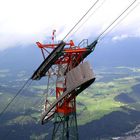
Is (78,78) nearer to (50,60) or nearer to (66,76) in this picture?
(66,76)

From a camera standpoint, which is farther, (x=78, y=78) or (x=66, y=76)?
(x=66, y=76)

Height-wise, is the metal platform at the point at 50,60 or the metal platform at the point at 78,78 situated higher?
the metal platform at the point at 50,60

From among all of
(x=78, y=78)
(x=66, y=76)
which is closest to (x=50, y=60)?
(x=66, y=76)

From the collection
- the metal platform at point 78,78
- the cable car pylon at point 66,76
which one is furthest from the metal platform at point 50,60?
the metal platform at point 78,78

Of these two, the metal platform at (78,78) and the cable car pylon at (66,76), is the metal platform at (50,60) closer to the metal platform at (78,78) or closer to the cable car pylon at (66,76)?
the cable car pylon at (66,76)

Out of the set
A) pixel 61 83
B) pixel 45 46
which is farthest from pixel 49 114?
pixel 45 46

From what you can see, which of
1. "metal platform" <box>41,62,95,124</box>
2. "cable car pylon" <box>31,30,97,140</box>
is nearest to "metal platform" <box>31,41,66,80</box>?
"cable car pylon" <box>31,30,97,140</box>

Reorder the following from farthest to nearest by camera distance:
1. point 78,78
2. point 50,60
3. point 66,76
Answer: point 50,60 → point 66,76 → point 78,78

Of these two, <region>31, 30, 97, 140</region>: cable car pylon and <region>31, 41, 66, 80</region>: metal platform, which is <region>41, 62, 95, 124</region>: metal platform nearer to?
<region>31, 30, 97, 140</region>: cable car pylon

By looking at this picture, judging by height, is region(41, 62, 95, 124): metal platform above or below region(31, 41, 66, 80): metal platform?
below

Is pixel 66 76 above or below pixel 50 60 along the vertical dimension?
below

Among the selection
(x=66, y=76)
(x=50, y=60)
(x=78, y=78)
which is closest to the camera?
(x=78, y=78)

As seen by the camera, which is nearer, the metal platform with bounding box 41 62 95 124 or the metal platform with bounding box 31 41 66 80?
the metal platform with bounding box 41 62 95 124

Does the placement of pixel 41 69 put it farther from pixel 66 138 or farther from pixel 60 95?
pixel 66 138
